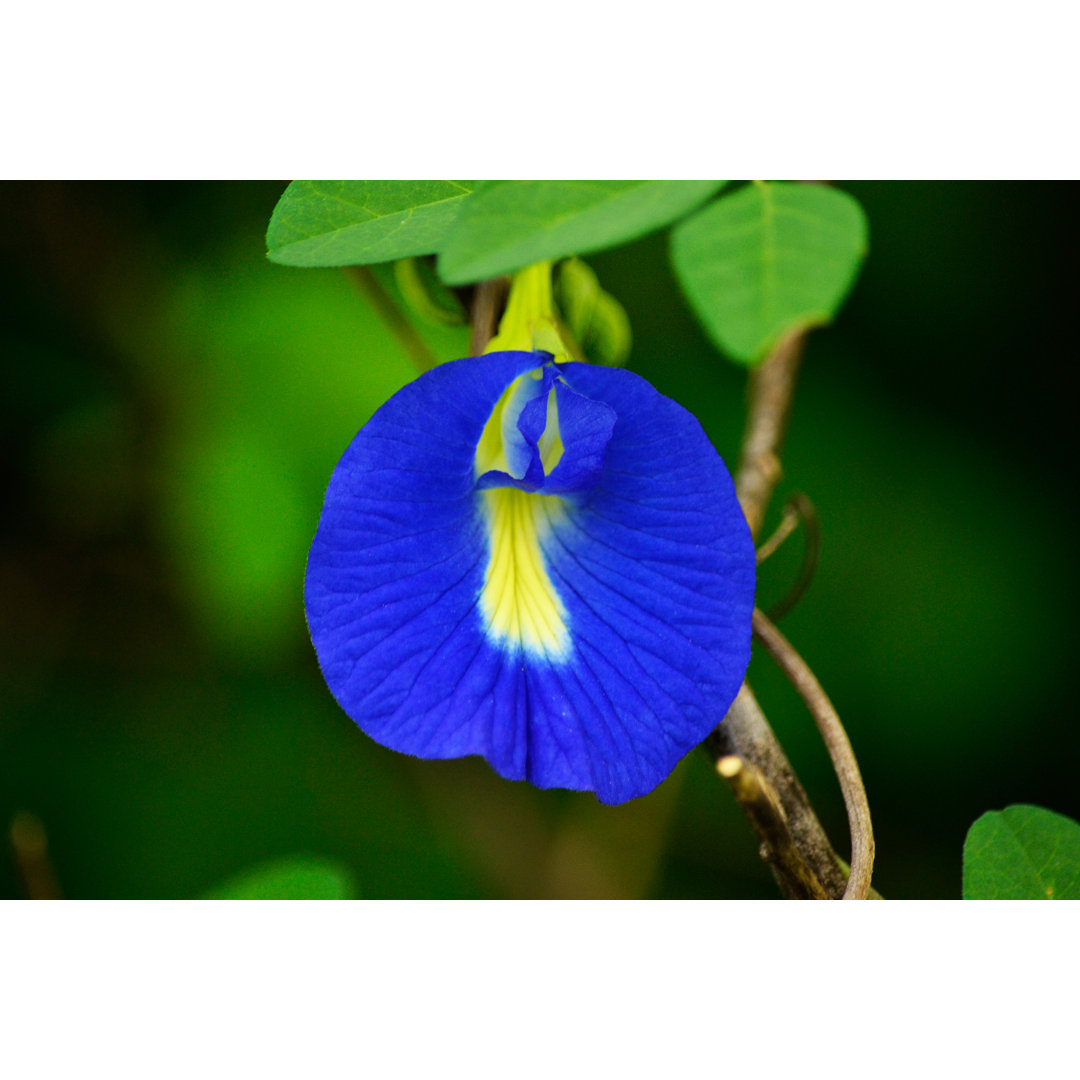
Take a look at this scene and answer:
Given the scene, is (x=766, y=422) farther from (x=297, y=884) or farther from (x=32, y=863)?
(x=32, y=863)

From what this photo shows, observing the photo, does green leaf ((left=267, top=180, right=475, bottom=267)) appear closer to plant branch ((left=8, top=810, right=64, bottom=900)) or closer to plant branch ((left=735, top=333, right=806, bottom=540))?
plant branch ((left=735, top=333, right=806, bottom=540))

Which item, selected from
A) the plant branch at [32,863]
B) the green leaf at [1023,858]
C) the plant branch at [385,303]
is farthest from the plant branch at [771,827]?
the plant branch at [32,863]

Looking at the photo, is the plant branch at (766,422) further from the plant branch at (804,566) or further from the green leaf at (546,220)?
the green leaf at (546,220)

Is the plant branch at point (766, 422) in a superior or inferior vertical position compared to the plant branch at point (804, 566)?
superior

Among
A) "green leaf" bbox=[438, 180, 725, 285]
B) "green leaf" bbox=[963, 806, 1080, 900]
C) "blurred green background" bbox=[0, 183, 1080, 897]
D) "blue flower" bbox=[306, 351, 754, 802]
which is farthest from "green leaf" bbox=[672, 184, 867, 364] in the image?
"blurred green background" bbox=[0, 183, 1080, 897]

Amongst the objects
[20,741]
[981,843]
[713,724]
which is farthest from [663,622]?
[20,741]

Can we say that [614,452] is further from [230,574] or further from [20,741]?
[20,741]
